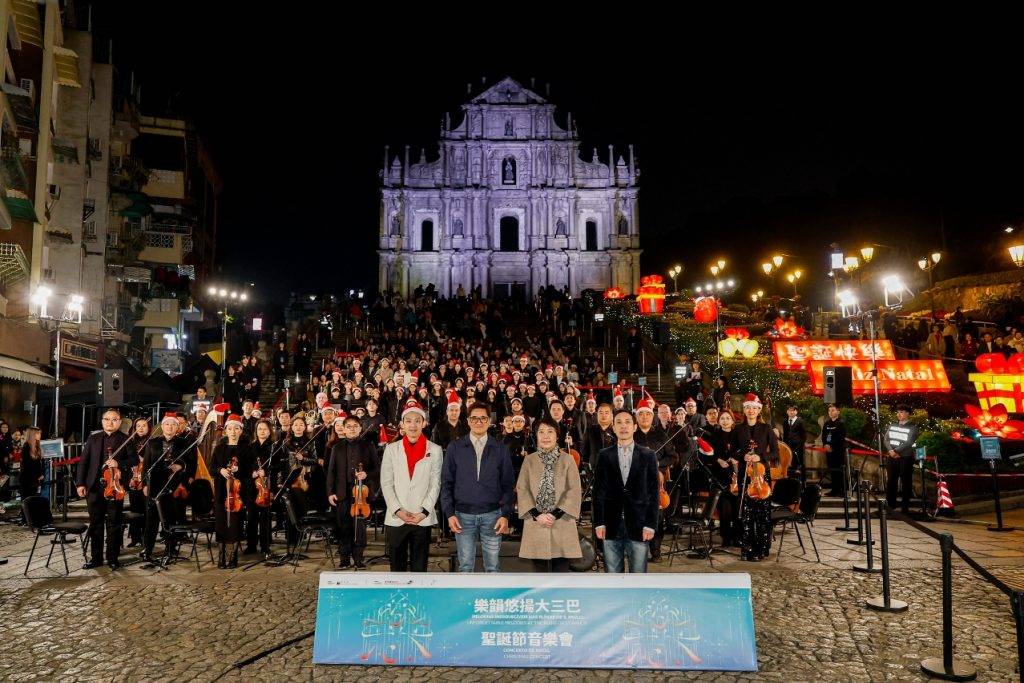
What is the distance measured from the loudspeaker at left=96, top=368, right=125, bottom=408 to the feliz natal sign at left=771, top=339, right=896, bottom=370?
14.7m

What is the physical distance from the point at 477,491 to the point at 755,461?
3714 millimetres

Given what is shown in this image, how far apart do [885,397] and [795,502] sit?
31.5 ft

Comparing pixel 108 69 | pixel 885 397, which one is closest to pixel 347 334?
pixel 108 69

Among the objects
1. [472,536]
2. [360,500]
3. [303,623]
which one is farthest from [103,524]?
[472,536]

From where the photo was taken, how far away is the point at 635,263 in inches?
2074

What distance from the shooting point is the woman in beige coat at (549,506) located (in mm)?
5707

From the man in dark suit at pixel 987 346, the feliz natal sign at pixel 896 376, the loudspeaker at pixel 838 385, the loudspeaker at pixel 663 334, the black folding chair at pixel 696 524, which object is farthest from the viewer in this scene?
the loudspeaker at pixel 663 334

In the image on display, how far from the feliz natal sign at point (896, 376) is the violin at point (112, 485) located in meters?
14.3

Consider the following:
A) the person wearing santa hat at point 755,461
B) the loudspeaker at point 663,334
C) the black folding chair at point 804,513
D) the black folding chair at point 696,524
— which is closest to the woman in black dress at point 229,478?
the black folding chair at point 696,524

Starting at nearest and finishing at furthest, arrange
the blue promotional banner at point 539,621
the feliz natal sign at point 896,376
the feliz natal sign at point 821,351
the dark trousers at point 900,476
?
the blue promotional banner at point 539,621 → the dark trousers at point 900,476 → the feliz natal sign at point 896,376 → the feliz natal sign at point 821,351

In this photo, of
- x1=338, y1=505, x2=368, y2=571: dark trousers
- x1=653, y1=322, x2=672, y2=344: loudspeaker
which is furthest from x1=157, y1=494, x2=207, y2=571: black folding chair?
x1=653, y1=322, x2=672, y2=344: loudspeaker

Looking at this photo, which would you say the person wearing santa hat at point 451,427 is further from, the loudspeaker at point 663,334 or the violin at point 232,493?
the loudspeaker at point 663,334

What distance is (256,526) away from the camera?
8531 mm

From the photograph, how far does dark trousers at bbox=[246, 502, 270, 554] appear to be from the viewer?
839 centimetres
